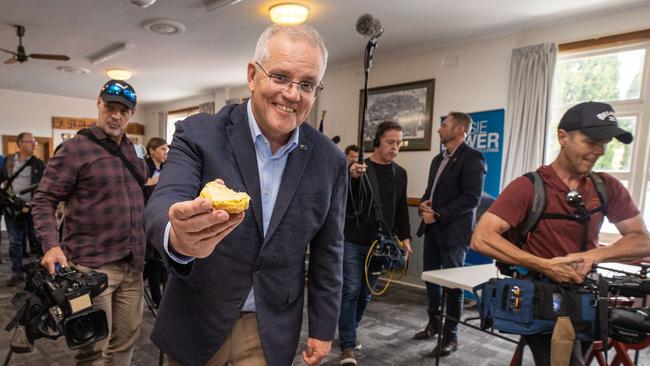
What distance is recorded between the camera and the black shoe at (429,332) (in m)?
3.08

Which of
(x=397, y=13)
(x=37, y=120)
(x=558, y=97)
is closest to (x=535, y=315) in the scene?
(x=397, y=13)

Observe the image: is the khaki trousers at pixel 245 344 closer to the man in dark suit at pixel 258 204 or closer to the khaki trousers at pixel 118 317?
the man in dark suit at pixel 258 204

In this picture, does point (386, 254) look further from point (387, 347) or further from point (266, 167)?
point (266, 167)

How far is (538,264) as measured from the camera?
1413mm

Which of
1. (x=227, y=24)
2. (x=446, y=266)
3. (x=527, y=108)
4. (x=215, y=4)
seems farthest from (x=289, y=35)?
(x=527, y=108)

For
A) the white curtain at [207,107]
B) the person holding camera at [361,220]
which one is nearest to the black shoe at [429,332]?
the person holding camera at [361,220]

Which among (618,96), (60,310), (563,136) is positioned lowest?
(60,310)

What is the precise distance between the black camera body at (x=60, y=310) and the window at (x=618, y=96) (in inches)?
164

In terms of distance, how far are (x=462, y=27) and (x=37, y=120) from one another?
923cm

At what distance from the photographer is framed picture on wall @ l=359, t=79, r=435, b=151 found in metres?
4.93

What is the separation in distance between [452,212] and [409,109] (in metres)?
2.52

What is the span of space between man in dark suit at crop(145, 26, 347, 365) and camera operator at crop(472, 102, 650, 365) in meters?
0.82

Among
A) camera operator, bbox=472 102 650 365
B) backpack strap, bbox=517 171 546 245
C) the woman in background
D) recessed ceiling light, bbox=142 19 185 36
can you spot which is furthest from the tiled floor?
recessed ceiling light, bbox=142 19 185 36

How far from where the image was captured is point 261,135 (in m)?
1.04
